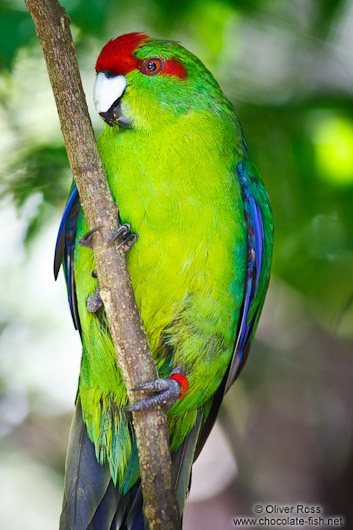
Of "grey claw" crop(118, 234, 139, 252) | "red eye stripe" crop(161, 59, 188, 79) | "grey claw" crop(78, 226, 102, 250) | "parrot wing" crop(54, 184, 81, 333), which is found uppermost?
"red eye stripe" crop(161, 59, 188, 79)

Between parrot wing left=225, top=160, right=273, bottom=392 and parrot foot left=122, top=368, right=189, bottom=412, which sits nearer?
parrot foot left=122, top=368, right=189, bottom=412

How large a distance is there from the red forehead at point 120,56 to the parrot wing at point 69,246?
438 mm

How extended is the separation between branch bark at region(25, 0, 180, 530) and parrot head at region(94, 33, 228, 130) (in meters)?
0.33

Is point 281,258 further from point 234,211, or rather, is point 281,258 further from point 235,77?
point 235,77

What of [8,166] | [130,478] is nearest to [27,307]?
[8,166]

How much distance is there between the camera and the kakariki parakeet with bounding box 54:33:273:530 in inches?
76.0

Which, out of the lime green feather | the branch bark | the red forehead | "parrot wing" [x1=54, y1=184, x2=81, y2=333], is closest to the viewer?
the branch bark

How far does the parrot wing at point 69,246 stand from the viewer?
2.14 m

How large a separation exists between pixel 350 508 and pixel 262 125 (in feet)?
5.59

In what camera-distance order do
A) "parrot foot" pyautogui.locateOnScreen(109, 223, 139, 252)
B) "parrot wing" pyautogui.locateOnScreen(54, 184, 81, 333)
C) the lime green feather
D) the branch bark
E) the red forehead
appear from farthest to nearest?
"parrot wing" pyautogui.locateOnScreen(54, 184, 81, 333) → the red forehead → the lime green feather → "parrot foot" pyautogui.locateOnScreen(109, 223, 139, 252) → the branch bark

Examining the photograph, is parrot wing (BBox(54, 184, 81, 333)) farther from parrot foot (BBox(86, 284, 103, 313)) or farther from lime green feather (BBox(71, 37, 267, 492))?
parrot foot (BBox(86, 284, 103, 313))

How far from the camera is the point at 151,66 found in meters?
2.06

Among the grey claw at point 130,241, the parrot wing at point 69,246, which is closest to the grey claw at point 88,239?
the grey claw at point 130,241

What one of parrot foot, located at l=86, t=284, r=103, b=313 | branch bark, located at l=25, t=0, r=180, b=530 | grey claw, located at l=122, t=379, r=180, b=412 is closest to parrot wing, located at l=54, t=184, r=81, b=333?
parrot foot, located at l=86, t=284, r=103, b=313
